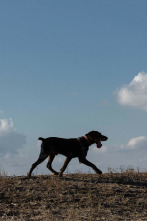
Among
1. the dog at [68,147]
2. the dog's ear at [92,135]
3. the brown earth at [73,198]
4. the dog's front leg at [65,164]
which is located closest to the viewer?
the brown earth at [73,198]

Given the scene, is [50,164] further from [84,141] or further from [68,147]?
[84,141]

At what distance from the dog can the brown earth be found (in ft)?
2.04

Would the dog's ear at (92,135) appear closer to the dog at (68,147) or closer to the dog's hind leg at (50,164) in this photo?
the dog at (68,147)

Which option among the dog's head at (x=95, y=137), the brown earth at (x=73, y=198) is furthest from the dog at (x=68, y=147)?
the brown earth at (x=73, y=198)

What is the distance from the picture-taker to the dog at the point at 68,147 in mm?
13508

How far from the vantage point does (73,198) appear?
37.0 ft

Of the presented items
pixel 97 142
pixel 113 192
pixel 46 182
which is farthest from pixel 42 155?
pixel 113 192

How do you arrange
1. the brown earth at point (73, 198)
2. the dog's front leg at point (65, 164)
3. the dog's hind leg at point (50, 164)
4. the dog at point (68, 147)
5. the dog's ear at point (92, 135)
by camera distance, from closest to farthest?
the brown earth at point (73, 198) → the dog at point (68, 147) → the dog's front leg at point (65, 164) → the dog's ear at point (92, 135) → the dog's hind leg at point (50, 164)

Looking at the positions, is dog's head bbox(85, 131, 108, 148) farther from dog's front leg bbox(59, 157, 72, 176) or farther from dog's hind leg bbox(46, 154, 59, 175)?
dog's hind leg bbox(46, 154, 59, 175)

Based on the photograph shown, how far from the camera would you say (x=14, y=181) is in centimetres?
1324

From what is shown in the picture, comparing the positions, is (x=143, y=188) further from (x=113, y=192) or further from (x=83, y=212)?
(x=83, y=212)

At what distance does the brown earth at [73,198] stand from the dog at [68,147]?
623 mm

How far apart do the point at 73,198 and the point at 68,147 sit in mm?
2708

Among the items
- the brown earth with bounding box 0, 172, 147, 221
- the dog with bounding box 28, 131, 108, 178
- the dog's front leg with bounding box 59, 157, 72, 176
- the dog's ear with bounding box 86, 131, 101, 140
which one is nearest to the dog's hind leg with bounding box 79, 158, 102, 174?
the dog with bounding box 28, 131, 108, 178
